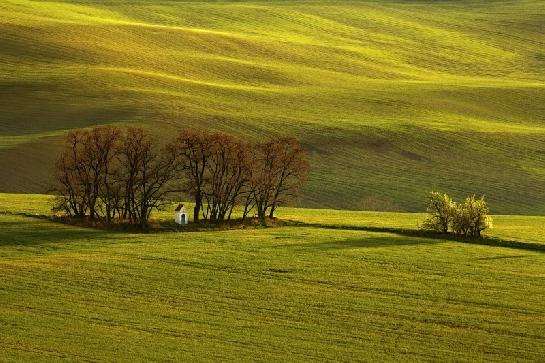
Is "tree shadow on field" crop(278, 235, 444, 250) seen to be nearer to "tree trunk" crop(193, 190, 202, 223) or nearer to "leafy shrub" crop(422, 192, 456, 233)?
"leafy shrub" crop(422, 192, 456, 233)

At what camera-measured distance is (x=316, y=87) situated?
74.7 metres

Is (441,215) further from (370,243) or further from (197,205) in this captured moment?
(197,205)

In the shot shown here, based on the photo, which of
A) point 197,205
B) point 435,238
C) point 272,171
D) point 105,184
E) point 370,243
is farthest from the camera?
point 272,171

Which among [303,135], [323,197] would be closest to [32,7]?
[303,135]

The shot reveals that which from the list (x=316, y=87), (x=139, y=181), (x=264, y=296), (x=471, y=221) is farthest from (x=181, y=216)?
(x=316, y=87)

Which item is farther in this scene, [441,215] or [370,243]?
[441,215]

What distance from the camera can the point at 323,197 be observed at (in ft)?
159

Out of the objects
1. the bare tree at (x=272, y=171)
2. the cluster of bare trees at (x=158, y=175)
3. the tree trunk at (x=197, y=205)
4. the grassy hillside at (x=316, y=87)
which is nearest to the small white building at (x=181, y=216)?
the tree trunk at (x=197, y=205)

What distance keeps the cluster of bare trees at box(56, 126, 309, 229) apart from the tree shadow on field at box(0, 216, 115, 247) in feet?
4.20

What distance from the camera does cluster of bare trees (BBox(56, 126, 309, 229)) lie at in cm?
3641

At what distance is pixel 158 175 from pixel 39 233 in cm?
476

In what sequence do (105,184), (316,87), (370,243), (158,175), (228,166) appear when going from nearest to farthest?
(370,243) → (105,184) → (158,175) → (228,166) → (316,87)

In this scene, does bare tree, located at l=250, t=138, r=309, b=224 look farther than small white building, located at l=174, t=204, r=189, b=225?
Yes

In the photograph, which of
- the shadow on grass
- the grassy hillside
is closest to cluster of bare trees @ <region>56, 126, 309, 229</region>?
the shadow on grass
